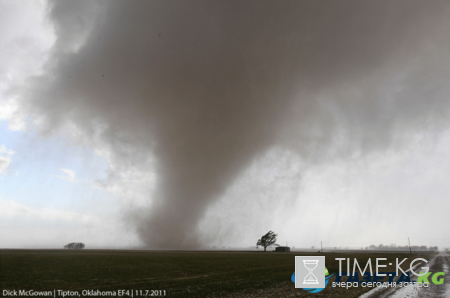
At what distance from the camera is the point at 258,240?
7544 inches

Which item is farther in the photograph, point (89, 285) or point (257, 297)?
point (89, 285)

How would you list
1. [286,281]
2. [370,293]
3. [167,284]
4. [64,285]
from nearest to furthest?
[370,293] → [64,285] → [167,284] → [286,281]

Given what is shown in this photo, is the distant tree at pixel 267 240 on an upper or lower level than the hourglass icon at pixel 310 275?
lower

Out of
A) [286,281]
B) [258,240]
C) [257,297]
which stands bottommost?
[258,240]

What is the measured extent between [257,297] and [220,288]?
5.12 meters

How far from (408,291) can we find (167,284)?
23.7 m

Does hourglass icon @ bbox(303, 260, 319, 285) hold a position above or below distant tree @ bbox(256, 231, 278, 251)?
above

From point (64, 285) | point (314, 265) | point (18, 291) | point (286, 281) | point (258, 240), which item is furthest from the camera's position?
point (258, 240)

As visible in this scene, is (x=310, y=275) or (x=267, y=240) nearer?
(x=310, y=275)

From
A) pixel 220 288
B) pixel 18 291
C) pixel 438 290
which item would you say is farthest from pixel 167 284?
pixel 438 290

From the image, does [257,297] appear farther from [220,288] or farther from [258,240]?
[258,240]

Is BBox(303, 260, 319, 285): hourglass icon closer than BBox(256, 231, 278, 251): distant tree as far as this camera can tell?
Yes

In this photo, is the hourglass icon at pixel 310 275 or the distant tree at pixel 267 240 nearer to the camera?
the hourglass icon at pixel 310 275

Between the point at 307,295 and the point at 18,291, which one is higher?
the point at 18,291
